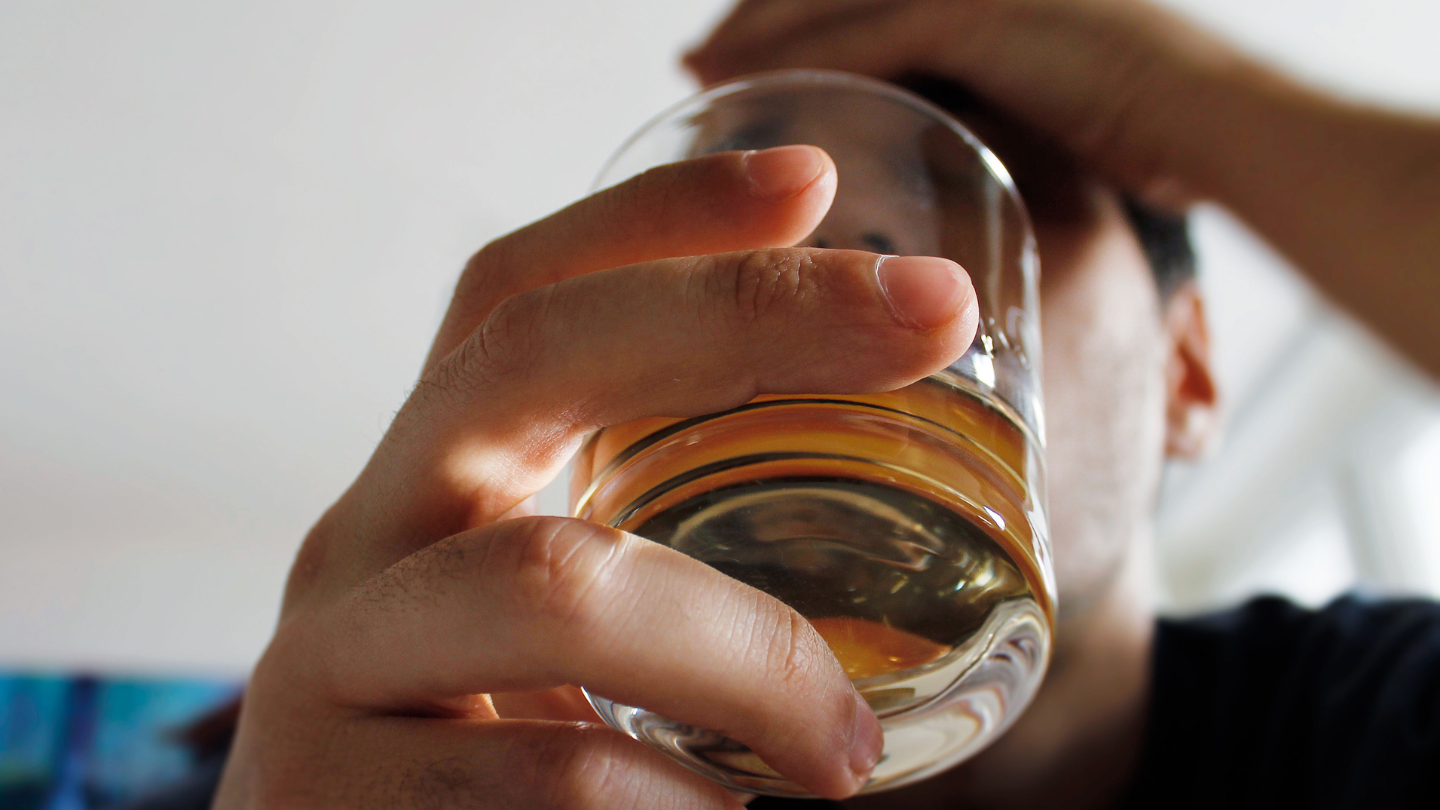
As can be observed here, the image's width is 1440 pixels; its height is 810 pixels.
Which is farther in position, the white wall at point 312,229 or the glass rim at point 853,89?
the white wall at point 312,229

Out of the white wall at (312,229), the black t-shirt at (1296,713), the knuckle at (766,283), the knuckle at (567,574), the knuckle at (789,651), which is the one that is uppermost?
the white wall at (312,229)

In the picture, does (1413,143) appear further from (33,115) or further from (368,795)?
(33,115)

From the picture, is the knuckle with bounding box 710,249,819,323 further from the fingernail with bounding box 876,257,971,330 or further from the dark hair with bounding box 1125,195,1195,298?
the dark hair with bounding box 1125,195,1195,298

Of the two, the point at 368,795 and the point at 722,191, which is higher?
the point at 722,191

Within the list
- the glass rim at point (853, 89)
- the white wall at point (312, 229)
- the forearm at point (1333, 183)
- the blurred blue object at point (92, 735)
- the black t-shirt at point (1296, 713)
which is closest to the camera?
the glass rim at point (853, 89)

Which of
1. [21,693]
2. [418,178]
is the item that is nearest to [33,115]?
[418,178]

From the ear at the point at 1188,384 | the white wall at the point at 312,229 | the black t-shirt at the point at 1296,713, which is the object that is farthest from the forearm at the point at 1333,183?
the black t-shirt at the point at 1296,713

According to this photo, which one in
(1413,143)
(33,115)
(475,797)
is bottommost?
(475,797)

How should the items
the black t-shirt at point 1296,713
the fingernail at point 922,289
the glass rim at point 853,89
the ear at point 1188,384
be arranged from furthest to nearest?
the ear at point 1188,384 < the black t-shirt at point 1296,713 < the glass rim at point 853,89 < the fingernail at point 922,289

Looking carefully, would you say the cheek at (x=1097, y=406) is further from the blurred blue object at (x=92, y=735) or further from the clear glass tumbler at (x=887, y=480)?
the blurred blue object at (x=92, y=735)
